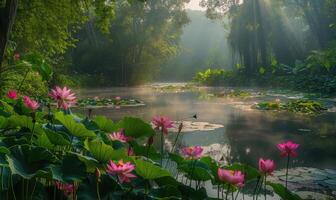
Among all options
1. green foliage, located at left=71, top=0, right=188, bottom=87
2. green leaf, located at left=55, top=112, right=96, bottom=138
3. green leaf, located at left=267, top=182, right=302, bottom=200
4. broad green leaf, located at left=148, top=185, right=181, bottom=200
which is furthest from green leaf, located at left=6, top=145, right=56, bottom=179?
green foliage, located at left=71, top=0, right=188, bottom=87

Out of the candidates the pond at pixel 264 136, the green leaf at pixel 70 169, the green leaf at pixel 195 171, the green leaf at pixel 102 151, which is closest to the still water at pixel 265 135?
the pond at pixel 264 136

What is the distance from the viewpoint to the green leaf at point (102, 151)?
233 cm

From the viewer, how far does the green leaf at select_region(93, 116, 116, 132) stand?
3.47 m

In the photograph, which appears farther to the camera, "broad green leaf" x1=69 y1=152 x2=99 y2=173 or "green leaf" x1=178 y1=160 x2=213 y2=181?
"green leaf" x1=178 y1=160 x2=213 y2=181

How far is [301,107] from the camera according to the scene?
13.4 meters

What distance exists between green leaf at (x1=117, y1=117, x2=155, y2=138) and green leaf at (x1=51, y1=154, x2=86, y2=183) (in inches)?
32.2

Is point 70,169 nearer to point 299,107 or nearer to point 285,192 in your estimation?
point 285,192

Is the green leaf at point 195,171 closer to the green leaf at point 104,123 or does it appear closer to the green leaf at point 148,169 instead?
the green leaf at point 148,169

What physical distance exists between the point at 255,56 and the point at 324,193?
3267 centimetres

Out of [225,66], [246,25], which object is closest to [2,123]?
[246,25]

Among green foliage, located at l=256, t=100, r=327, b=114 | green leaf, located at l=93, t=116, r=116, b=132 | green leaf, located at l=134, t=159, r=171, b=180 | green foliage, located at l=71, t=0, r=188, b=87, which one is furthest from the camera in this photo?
green foliage, located at l=71, t=0, r=188, b=87

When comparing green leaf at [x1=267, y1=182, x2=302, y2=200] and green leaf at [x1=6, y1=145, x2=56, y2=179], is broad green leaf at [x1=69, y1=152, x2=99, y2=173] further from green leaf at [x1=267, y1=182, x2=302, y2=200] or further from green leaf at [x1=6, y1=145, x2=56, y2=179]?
green leaf at [x1=267, y1=182, x2=302, y2=200]

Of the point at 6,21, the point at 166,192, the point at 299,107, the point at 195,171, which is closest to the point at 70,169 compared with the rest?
the point at 166,192

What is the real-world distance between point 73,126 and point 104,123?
2.70 feet
